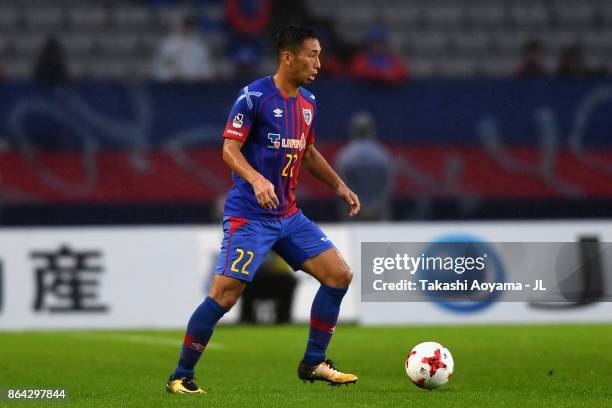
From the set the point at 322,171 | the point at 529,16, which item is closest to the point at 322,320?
the point at 322,171

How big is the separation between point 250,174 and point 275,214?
0.47 meters

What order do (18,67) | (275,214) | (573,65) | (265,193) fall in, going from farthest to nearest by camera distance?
(18,67) < (573,65) < (275,214) < (265,193)

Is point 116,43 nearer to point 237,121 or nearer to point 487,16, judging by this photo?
point 487,16

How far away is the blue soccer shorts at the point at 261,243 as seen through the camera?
6828 mm

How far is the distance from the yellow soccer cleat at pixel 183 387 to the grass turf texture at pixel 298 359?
8cm

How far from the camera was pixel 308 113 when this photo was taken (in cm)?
→ 721

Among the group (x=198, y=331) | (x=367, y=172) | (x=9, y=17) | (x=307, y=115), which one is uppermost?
(x=9, y=17)

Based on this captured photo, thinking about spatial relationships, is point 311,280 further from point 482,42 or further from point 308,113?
point 482,42

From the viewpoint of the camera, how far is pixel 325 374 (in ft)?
23.6

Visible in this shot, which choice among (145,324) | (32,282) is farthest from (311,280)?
(32,282)

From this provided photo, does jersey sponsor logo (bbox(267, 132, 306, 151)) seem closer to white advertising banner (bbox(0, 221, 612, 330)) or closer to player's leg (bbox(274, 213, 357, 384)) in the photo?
player's leg (bbox(274, 213, 357, 384))

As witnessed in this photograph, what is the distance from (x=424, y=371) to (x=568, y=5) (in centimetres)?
1392

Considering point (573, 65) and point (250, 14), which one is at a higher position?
point (250, 14)

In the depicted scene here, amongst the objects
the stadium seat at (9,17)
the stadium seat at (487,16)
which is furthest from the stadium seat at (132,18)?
the stadium seat at (487,16)
